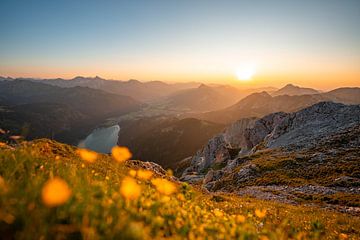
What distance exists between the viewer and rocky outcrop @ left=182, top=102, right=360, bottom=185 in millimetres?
72688

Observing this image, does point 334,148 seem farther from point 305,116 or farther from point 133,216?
point 133,216

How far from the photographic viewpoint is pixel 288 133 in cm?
8756

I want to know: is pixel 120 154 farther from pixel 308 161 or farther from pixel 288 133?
pixel 288 133

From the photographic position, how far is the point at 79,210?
3.49 m

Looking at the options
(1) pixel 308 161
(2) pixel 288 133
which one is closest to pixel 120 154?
(1) pixel 308 161

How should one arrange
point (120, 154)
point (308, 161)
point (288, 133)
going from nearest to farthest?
point (120, 154) → point (308, 161) → point (288, 133)

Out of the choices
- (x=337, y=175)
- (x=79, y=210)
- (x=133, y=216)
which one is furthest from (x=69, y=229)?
(x=337, y=175)

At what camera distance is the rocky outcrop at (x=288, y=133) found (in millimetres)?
72688

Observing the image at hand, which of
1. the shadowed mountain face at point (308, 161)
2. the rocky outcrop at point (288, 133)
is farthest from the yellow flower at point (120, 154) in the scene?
the rocky outcrop at point (288, 133)

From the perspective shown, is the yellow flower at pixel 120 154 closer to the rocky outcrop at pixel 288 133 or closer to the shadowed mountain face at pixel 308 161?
the shadowed mountain face at pixel 308 161

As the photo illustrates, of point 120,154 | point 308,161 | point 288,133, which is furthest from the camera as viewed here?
point 288,133

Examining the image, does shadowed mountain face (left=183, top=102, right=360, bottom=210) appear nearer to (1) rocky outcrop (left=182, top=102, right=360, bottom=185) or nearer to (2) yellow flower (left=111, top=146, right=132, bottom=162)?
(1) rocky outcrop (left=182, top=102, right=360, bottom=185)

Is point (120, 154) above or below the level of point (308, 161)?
above

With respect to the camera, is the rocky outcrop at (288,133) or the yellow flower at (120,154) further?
the rocky outcrop at (288,133)
